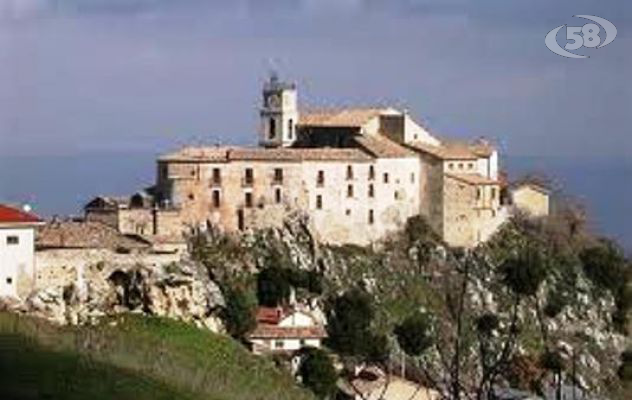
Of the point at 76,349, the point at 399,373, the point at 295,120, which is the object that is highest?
the point at 295,120

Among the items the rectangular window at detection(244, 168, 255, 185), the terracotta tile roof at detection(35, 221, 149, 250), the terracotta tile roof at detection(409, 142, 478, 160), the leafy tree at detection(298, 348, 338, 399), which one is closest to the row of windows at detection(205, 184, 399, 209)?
the rectangular window at detection(244, 168, 255, 185)

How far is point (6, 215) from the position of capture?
43.8 meters

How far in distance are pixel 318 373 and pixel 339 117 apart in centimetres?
2180

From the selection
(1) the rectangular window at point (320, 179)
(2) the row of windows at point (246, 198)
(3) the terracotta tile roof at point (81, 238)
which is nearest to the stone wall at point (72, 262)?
(3) the terracotta tile roof at point (81, 238)

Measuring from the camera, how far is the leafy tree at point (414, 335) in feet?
172

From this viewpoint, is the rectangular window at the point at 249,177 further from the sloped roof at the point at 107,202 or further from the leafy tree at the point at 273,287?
the leafy tree at the point at 273,287

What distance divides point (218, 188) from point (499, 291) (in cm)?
1171

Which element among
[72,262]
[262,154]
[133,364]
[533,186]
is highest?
[262,154]

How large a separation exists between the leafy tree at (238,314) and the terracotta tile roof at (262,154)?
24.4ft

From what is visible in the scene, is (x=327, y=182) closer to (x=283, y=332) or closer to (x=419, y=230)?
(x=419, y=230)

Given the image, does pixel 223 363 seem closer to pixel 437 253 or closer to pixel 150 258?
pixel 150 258

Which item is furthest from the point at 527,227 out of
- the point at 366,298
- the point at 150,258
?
the point at 150,258

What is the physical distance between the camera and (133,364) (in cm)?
2397

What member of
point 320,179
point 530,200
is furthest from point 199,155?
point 530,200
